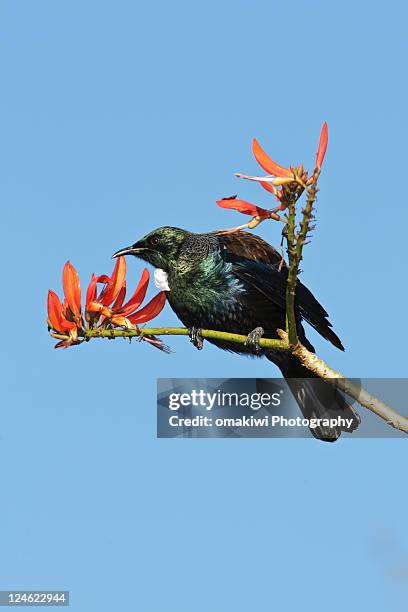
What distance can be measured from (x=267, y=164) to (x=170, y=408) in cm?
281

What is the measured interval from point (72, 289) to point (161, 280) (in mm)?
3392

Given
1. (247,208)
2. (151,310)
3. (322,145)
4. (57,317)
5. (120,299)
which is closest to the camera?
(322,145)

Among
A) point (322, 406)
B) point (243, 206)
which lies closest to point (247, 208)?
point (243, 206)

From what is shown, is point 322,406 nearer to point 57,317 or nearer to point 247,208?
point 57,317

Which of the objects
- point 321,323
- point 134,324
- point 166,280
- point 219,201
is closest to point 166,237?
point 166,280

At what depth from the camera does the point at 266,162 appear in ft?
13.6

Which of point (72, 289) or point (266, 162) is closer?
point (266, 162)

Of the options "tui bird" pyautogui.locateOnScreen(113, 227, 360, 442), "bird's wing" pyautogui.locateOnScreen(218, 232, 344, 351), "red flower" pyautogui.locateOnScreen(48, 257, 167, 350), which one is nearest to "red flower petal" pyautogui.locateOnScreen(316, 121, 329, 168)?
"red flower" pyautogui.locateOnScreen(48, 257, 167, 350)

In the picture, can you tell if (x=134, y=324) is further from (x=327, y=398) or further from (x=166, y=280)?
(x=166, y=280)

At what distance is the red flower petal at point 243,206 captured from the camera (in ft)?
13.7

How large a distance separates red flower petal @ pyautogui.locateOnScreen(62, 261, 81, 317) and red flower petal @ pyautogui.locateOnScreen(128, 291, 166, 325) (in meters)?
0.31

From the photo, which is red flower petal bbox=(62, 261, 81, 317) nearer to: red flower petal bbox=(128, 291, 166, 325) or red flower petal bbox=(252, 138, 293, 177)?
red flower petal bbox=(128, 291, 166, 325)

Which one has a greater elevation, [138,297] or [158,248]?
[158,248]

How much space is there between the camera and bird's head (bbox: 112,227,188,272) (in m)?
8.09
